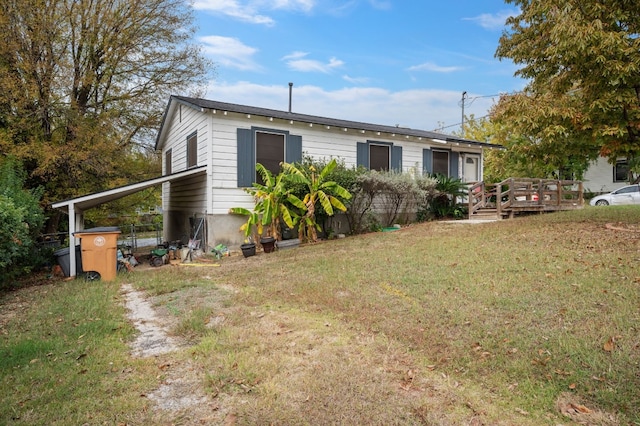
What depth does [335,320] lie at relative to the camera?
15.5 feet

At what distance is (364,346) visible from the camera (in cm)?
395

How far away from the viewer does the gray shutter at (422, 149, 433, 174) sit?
14.9 meters

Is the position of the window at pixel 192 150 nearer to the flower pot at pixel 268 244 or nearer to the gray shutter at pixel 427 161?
the flower pot at pixel 268 244

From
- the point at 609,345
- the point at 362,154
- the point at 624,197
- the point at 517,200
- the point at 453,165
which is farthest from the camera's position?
the point at 624,197

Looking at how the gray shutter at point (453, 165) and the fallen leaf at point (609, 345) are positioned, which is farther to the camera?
the gray shutter at point (453, 165)

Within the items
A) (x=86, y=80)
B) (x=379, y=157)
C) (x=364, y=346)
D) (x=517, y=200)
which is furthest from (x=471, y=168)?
(x=86, y=80)

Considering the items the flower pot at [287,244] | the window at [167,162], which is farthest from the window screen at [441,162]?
the window at [167,162]

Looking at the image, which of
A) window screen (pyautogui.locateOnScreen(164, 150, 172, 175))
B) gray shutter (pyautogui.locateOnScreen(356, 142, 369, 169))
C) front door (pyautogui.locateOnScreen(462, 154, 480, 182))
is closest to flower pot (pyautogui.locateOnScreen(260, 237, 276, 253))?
gray shutter (pyautogui.locateOnScreen(356, 142, 369, 169))

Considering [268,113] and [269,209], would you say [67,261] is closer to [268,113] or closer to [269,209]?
[269,209]

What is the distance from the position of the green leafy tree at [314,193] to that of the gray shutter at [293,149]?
879mm

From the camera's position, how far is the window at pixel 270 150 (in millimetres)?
11750

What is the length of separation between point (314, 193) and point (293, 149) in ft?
7.24

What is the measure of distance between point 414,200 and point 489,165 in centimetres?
1342

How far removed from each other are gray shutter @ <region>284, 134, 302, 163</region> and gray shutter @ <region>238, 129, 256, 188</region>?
1.16m
